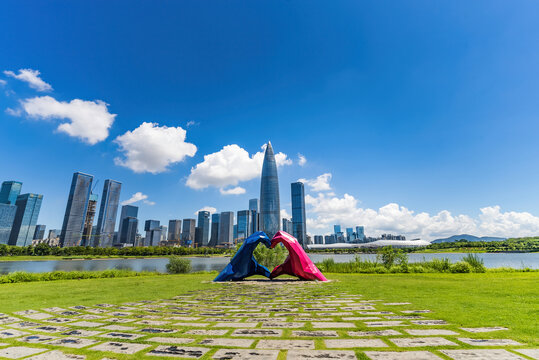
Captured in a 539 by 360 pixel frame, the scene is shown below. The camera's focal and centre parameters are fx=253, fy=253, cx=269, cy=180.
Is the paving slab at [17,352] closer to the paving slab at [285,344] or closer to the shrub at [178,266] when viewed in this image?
the paving slab at [285,344]

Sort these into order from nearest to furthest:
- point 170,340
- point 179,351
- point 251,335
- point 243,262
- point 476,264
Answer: point 179,351
point 170,340
point 251,335
point 243,262
point 476,264

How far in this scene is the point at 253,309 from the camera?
24.1 feet

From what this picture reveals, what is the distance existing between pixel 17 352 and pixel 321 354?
490 cm

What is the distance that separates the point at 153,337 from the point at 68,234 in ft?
788

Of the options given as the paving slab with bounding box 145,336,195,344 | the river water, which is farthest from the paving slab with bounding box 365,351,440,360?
the river water

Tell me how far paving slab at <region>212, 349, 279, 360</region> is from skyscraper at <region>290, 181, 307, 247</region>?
161 m

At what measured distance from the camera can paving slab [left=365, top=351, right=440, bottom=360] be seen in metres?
3.62

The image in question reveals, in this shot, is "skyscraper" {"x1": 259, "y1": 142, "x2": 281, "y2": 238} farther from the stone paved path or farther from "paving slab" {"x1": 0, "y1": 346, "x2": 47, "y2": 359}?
"paving slab" {"x1": 0, "y1": 346, "x2": 47, "y2": 359}

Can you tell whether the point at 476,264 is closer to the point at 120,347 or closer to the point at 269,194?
the point at 120,347

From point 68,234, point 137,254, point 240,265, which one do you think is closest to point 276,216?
point 137,254

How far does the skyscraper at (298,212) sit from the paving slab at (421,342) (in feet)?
527

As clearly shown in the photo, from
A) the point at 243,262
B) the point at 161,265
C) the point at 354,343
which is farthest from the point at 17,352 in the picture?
the point at 161,265

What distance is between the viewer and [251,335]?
4.82 meters

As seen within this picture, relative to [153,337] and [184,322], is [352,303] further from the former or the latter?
[153,337]
